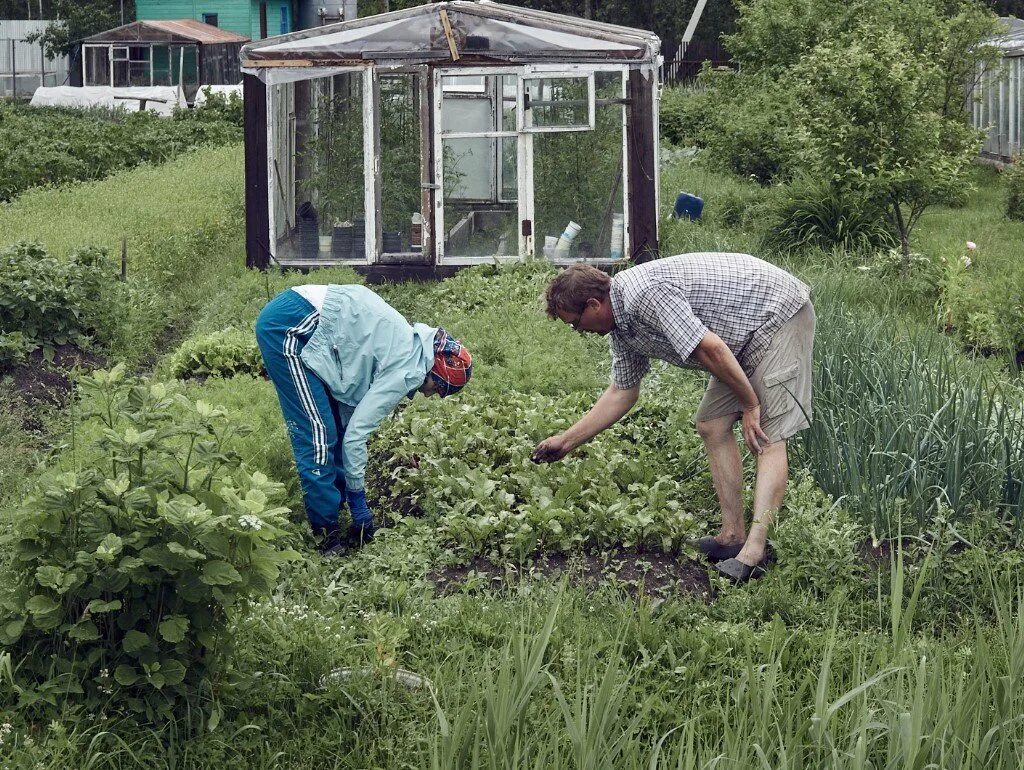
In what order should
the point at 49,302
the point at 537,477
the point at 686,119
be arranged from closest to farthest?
the point at 537,477 → the point at 49,302 → the point at 686,119

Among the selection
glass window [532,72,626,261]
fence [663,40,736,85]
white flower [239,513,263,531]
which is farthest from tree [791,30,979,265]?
fence [663,40,736,85]

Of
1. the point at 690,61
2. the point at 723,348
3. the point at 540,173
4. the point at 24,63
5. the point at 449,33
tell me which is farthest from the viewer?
the point at 24,63

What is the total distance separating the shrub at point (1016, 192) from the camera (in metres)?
16.2

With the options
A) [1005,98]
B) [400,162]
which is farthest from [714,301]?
[1005,98]

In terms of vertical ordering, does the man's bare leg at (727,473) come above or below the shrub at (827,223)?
below

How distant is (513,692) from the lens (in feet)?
10.7

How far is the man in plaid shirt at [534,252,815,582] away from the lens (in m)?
4.89

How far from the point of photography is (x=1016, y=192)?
1630 centimetres

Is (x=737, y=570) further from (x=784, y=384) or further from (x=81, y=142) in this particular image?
(x=81, y=142)

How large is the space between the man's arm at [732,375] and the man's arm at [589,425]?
44cm

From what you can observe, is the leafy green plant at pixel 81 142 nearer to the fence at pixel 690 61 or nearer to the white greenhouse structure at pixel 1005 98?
the fence at pixel 690 61

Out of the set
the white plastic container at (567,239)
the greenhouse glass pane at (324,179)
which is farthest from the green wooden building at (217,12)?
the white plastic container at (567,239)

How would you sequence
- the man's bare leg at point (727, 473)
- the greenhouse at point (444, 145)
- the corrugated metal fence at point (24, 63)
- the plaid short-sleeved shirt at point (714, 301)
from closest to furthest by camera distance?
the plaid short-sleeved shirt at point (714, 301), the man's bare leg at point (727, 473), the greenhouse at point (444, 145), the corrugated metal fence at point (24, 63)

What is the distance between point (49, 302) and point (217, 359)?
1566 millimetres
